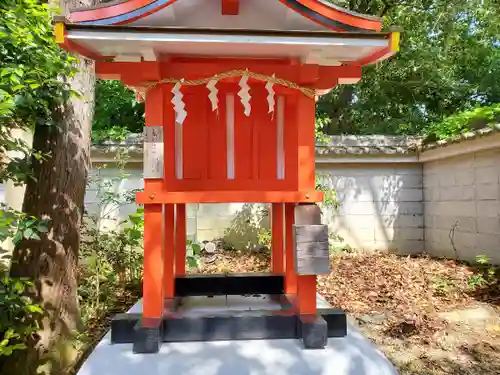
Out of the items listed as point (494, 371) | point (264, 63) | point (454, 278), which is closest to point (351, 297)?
point (454, 278)

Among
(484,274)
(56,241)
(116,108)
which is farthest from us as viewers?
(116,108)

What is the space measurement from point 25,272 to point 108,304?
4.84 feet

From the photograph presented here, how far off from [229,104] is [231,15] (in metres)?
0.54

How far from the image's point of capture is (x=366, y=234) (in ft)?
21.9

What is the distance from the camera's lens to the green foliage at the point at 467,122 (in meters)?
5.18

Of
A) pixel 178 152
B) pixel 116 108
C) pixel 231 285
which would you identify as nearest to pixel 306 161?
pixel 178 152

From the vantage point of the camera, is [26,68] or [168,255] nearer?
[26,68]

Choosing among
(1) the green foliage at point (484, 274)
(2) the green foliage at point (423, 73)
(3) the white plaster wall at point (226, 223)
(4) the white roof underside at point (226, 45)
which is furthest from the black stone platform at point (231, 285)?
(2) the green foliage at point (423, 73)

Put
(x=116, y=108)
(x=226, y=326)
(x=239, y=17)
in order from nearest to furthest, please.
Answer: (x=239, y=17) → (x=226, y=326) → (x=116, y=108)

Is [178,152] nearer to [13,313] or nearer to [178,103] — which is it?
[178,103]

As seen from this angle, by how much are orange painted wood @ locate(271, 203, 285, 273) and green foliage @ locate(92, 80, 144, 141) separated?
5.82 meters

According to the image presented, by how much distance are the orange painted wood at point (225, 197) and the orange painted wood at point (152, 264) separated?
0.08 metres

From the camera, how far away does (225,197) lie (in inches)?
94.2

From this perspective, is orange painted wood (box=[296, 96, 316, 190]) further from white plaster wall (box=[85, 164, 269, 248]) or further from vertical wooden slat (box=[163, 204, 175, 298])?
white plaster wall (box=[85, 164, 269, 248])
